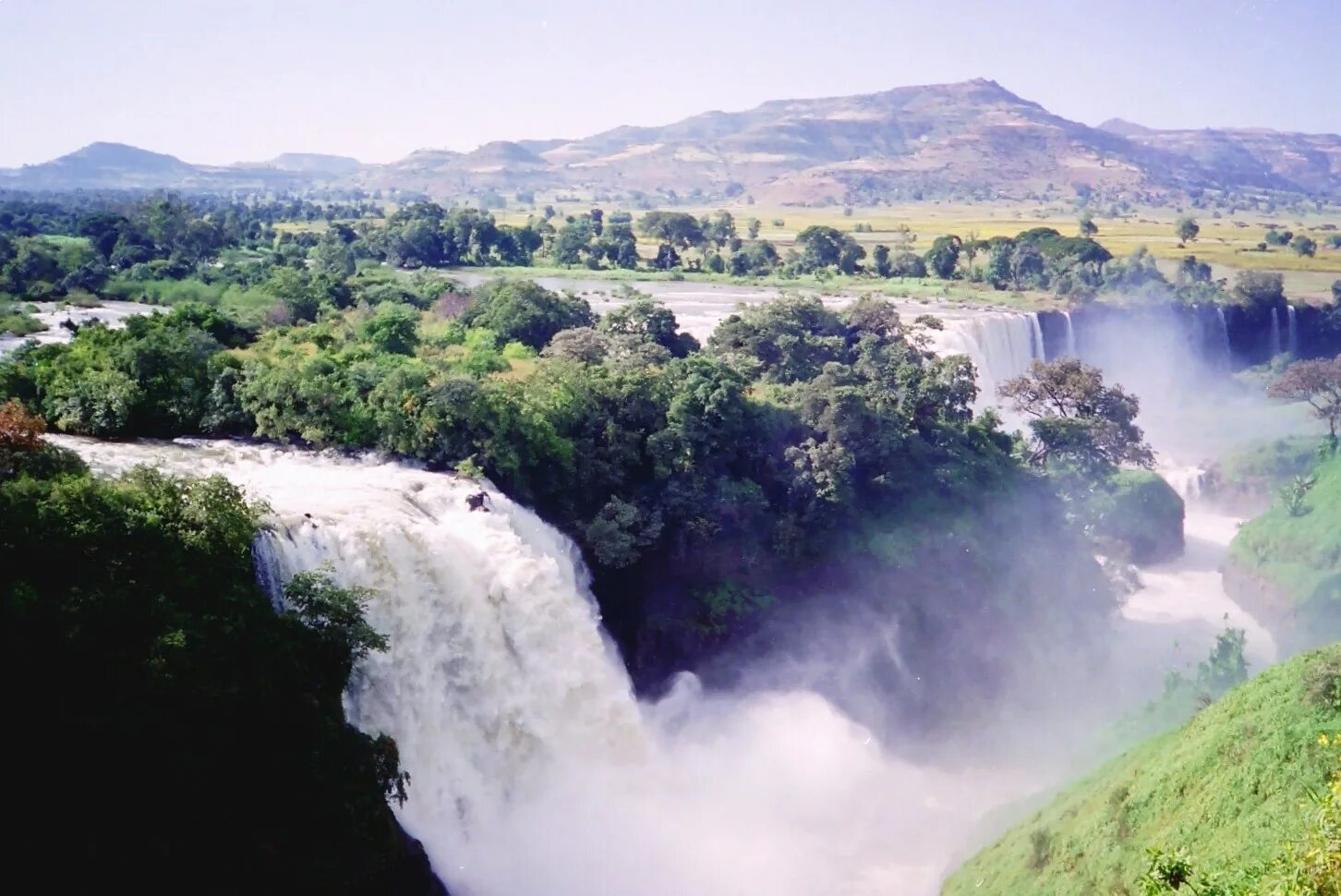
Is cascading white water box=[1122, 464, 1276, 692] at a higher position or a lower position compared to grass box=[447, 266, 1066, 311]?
lower

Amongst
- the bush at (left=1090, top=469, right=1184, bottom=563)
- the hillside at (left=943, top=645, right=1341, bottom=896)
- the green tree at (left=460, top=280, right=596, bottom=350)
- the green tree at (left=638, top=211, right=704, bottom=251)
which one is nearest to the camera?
the hillside at (left=943, top=645, right=1341, bottom=896)

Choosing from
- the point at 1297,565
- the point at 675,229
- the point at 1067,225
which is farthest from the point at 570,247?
the point at 1067,225

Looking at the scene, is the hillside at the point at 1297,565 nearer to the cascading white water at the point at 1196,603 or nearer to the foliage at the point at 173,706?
the cascading white water at the point at 1196,603

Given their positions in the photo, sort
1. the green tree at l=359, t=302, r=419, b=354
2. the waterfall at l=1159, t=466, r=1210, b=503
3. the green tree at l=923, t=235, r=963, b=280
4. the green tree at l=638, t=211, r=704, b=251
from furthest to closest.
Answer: the green tree at l=638, t=211, r=704, b=251
the green tree at l=923, t=235, r=963, b=280
the waterfall at l=1159, t=466, r=1210, b=503
the green tree at l=359, t=302, r=419, b=354

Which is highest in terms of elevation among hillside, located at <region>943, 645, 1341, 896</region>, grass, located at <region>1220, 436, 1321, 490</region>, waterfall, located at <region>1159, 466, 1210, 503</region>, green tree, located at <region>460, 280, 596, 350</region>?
green tree, located at <region>460, 280, 596, 350</region>

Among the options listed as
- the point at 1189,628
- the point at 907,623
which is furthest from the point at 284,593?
the point at 1189,628

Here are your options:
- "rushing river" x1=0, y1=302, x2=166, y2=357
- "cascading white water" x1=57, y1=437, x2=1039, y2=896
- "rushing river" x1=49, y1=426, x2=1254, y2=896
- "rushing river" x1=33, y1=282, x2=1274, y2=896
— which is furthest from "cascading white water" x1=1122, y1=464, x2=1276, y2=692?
"rushing river" x1=0, y1=302, x2=166, y2=357

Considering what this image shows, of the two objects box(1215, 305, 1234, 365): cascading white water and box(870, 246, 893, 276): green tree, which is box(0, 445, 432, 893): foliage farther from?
box(870, 246, 893, 276): green tree
